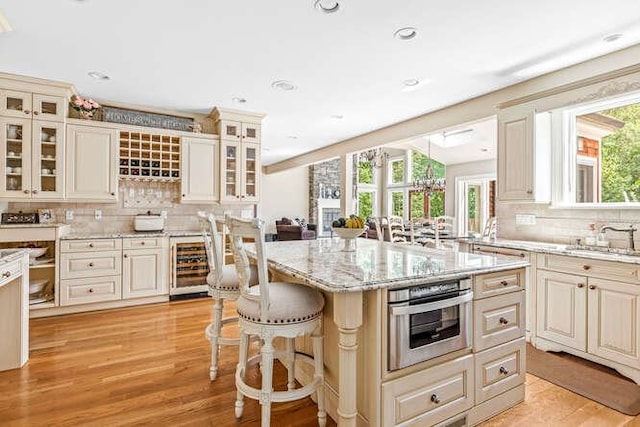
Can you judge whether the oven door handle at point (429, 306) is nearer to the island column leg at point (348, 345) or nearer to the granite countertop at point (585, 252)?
the island column leg at point (348, 345)

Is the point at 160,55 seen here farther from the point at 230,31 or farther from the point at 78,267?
the point at 78,267

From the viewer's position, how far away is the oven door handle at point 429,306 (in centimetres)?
162

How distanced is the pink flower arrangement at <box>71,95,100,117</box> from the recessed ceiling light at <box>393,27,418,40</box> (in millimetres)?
3610

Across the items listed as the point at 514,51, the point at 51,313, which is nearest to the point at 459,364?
the point at 514,51

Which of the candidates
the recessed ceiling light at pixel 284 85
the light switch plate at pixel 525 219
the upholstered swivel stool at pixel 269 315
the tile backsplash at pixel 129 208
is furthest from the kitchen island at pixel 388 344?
the tile backsplash at pixel 129 208

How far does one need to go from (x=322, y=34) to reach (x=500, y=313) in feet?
7.73

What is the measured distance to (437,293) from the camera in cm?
175

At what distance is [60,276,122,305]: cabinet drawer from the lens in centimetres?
380

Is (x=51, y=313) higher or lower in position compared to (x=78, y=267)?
lower

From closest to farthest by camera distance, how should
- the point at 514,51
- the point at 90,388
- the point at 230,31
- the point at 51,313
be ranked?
the point at 90,388
the point at 230,31
the point at 514,51
the point at 51,313

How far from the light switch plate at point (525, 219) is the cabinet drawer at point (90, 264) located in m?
4.62

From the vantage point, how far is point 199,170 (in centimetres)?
462

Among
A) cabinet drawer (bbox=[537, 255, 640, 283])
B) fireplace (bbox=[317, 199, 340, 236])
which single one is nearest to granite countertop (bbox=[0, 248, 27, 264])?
cabinet drawer (bbox=[537, 255, 640, 283])

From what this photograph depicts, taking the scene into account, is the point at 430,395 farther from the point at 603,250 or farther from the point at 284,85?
the point at 284,85
